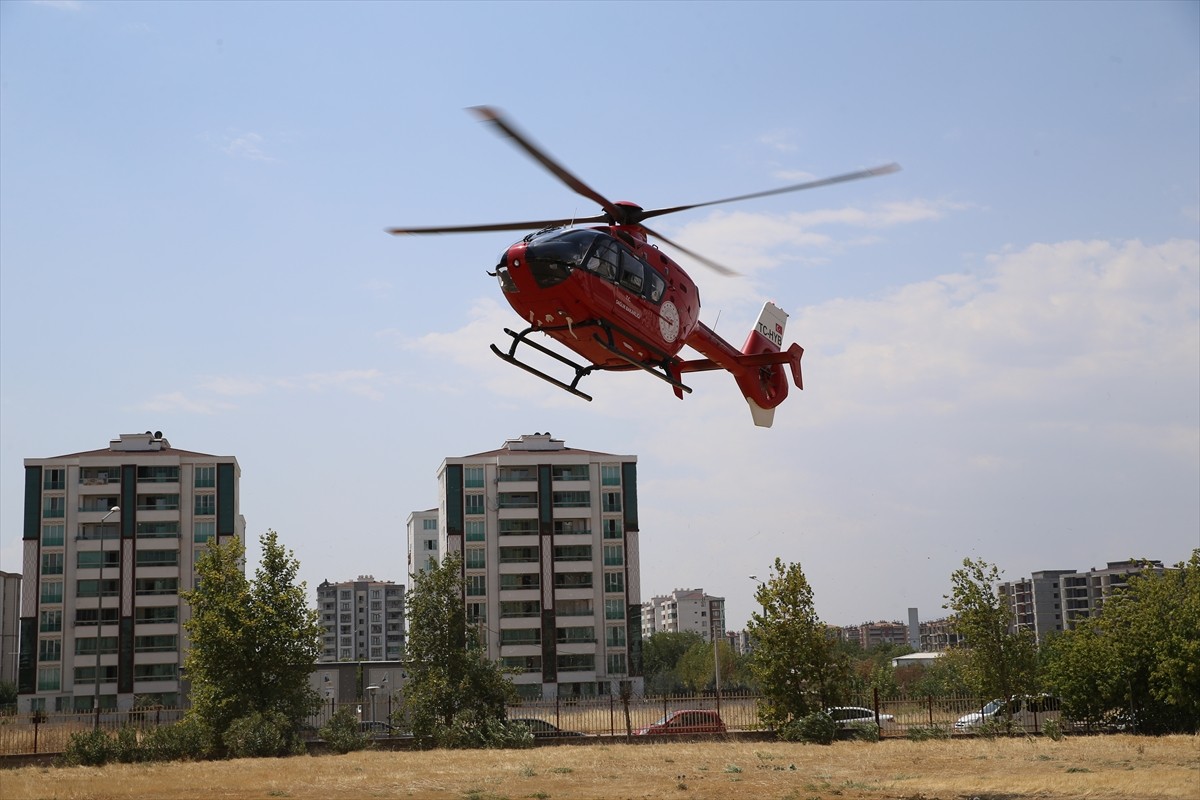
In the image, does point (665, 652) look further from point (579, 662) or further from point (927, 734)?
point (927, 734)

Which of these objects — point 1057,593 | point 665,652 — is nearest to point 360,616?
point 665,652

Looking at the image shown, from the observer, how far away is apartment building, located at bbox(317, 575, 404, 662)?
18112 cm

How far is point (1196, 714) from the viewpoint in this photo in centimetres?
3256

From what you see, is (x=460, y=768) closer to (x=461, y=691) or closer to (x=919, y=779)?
(x=461, y=691)

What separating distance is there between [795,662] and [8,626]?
90.6m

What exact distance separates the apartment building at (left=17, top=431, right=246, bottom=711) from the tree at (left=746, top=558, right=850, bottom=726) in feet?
166

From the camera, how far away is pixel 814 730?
34.7 metres

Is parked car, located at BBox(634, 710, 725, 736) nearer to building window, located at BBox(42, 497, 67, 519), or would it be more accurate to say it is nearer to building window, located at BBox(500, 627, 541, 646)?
building window, located at BBox(500, 627, 541, 646)

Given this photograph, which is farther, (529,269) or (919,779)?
(919,779)

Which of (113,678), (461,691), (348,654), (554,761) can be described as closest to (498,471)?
(113,678)

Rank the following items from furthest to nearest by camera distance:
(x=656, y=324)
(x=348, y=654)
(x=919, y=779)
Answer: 1. (x=348, y=654)
2. (x=919, y=779)
3. (x=656, y=324)

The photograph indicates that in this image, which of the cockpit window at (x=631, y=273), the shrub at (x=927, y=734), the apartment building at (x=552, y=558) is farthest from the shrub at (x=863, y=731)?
the apartment building at (x=552, y=558)

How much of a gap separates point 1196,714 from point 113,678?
64737 millimetres

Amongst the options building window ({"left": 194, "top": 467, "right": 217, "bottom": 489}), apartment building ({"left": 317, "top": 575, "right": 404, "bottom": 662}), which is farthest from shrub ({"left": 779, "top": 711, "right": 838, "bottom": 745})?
apartment building ({"left": 317, "top": 575, "right": 404, "bottom": 662})
